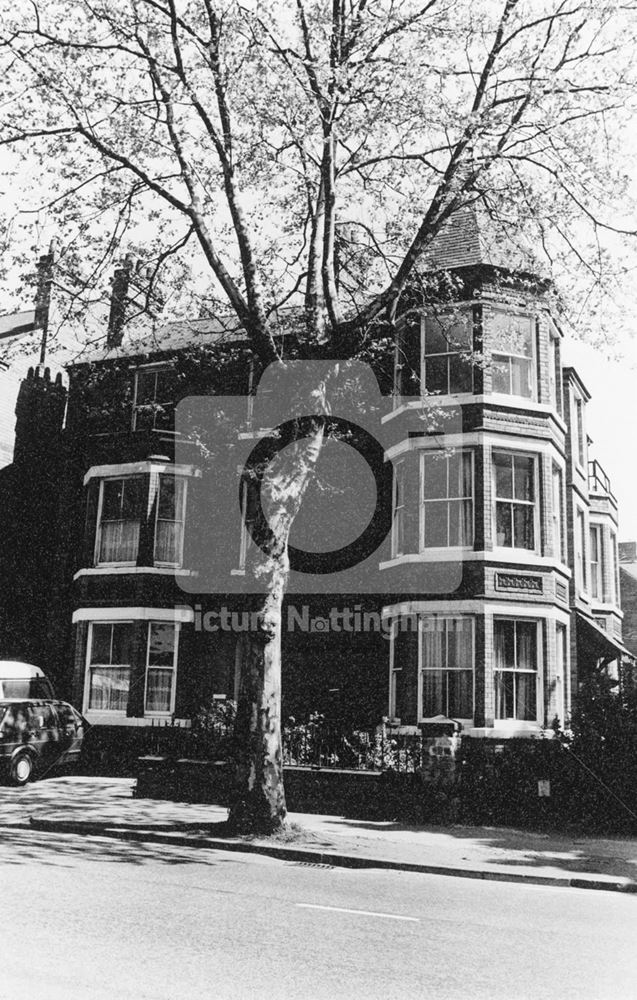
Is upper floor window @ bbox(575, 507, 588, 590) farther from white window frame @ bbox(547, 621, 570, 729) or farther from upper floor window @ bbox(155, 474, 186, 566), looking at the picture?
upper floor window @ bbox(155, 474, 186, 566)

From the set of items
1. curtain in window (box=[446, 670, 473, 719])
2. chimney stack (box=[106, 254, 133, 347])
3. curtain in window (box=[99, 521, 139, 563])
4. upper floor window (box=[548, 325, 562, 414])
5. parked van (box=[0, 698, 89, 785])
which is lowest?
parked van (box=[0, 698, 89, 785])

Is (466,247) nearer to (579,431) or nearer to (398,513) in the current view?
(398,513)

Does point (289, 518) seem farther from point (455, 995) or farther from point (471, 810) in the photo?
point (455, 995)

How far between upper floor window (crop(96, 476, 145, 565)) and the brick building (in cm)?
5

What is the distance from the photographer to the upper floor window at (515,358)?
19.8m

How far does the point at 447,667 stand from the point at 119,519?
9751 mm

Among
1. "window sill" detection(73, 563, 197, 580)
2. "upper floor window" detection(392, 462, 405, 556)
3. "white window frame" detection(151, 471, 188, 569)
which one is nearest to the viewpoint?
"upper floor window" detection(392, 462, 405, 556)

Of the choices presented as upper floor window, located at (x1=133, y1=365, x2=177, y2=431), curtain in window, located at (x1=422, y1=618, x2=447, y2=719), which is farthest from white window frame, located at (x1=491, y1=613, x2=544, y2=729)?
upper floor window, located at (x1=133, y1=365, x2=177, y2=431)

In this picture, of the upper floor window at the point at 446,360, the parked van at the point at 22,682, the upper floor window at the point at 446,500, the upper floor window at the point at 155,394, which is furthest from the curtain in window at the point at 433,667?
the upper floor window at the point at 155,394

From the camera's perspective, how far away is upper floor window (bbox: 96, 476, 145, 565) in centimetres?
2348

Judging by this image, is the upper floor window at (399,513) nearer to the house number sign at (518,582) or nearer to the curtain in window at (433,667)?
the curtain in window at (433,667)

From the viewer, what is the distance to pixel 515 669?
18359 mm

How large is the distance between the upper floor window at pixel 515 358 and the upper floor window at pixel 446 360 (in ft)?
1.89

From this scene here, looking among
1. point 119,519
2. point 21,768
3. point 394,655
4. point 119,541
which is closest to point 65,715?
point 21,768
